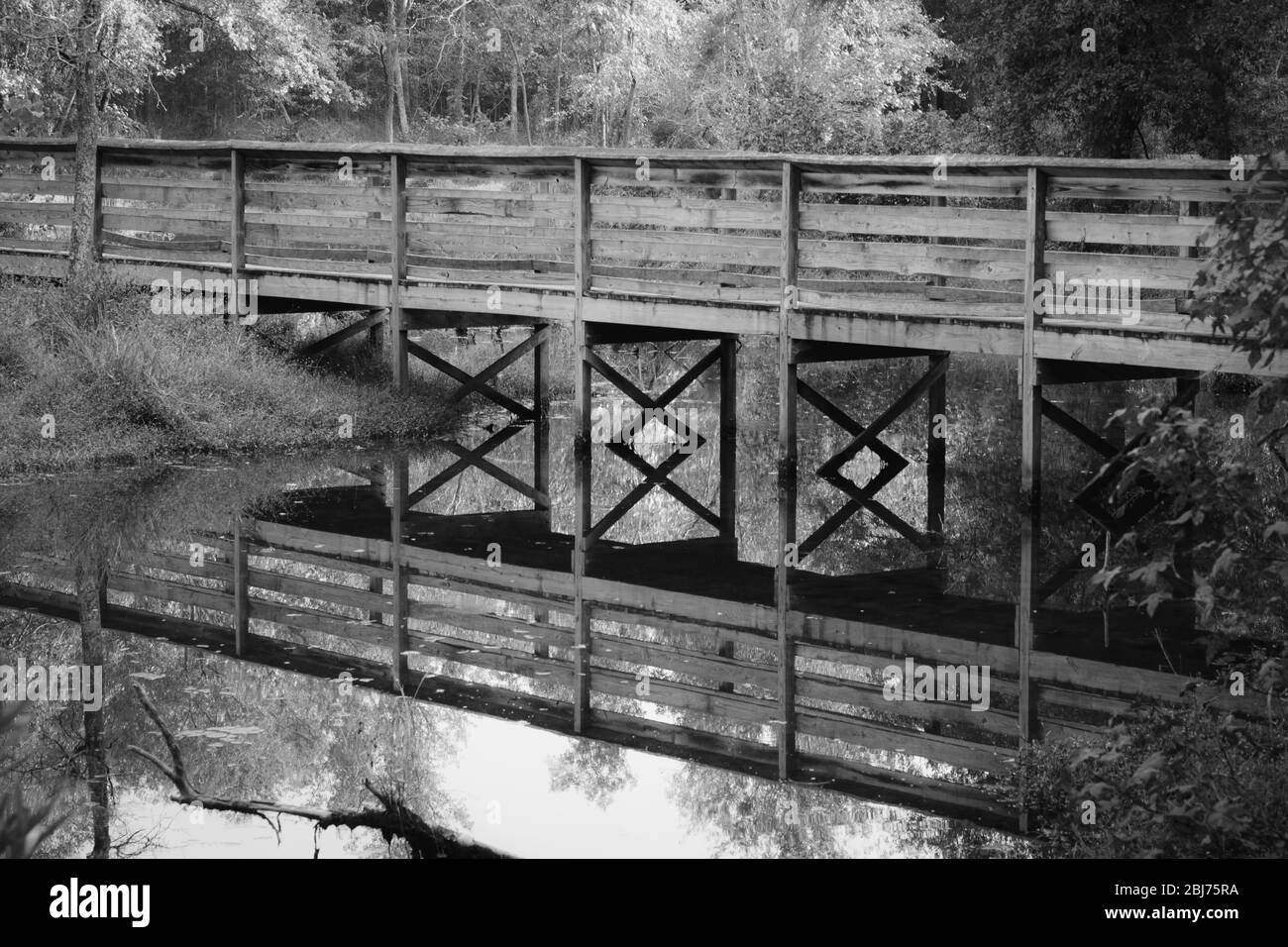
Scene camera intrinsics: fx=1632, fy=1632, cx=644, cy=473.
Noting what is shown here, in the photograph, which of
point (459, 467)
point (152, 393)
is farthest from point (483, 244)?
point (152, 393)

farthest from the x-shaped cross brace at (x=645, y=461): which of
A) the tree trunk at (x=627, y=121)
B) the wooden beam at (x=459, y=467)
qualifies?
the tree trunk at (x=627, y=121)

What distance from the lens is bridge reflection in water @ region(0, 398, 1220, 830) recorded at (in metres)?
8.54

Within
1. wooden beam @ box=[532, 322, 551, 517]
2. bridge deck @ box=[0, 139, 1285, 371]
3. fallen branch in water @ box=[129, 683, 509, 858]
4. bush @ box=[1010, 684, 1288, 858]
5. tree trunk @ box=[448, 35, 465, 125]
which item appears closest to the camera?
bush @ box=[1010, 684, 1288, 858]

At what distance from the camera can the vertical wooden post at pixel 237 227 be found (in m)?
18.6

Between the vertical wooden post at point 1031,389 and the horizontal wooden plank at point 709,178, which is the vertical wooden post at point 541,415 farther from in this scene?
the vertical wooden post at point 1031,389

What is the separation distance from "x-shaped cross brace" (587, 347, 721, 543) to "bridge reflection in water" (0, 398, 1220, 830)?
0.16m

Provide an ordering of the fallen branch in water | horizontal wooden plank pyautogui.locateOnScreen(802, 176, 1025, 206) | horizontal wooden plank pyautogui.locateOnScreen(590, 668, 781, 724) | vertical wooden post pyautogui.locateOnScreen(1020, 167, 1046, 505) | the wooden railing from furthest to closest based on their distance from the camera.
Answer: horizontal wooden plank pyautogui.locateOnScreen(802, 176, 1025, 206)
vertical wooden post pyautogui.locateOnScreen(1020, 167, 1046, 505)
horizontal wooden plank pyautogui.locateOnScreen(590, 668, 781, 724)
the wooden railing
the fallen branch in water

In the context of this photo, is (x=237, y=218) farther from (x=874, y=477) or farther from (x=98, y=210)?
(x=874, y=477)

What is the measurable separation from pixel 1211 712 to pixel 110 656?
6.34m

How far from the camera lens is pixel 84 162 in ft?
62.3

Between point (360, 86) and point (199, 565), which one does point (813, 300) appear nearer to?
point (199, 565)

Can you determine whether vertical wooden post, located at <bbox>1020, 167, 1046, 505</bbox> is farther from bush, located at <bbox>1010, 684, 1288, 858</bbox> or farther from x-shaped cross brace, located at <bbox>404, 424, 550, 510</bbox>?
bush, located at <bbox>1010, 684, 1288, 858</bbox>

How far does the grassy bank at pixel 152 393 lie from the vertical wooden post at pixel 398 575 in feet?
4.55

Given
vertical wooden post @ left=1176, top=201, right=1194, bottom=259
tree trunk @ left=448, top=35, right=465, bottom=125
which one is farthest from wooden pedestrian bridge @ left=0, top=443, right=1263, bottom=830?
tree trunk @ left=448, top=35, right=465, bottom=125
